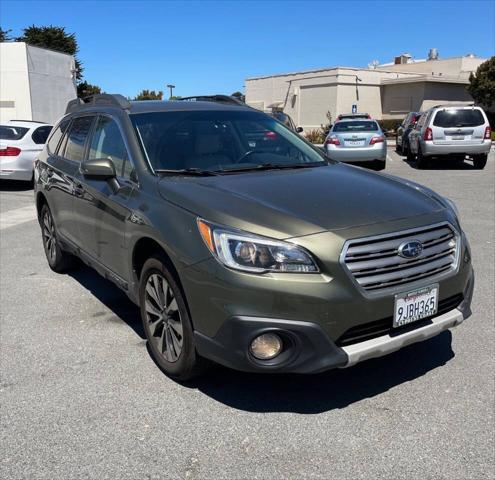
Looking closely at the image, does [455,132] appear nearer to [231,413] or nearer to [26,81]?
[231,413]

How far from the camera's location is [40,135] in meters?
13.0

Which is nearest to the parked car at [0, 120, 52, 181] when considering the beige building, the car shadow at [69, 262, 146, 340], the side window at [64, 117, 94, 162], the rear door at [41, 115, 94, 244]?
the rear door at [41, 115, 94, 244]

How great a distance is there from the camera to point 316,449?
109 inches

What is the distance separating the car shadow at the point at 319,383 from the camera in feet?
10.6

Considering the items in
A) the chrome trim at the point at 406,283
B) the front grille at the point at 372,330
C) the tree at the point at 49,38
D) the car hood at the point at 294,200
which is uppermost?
the tree at the point at 49,38

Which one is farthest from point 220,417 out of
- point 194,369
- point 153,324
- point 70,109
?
point 70,109

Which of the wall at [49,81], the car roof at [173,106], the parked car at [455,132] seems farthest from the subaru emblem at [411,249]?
the wall at [49,81]

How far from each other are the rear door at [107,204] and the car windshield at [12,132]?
9.00 m

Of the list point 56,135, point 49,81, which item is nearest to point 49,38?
point 49,81

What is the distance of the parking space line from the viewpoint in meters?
8.96

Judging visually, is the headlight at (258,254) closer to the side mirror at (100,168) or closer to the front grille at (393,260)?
the front grille at (393,260)

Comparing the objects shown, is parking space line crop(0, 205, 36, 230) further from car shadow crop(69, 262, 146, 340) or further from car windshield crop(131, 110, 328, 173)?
car windshield crop(131, 110, 328, 173)

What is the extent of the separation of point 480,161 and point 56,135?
1381cm

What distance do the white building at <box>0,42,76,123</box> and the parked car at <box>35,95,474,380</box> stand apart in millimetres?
28284
